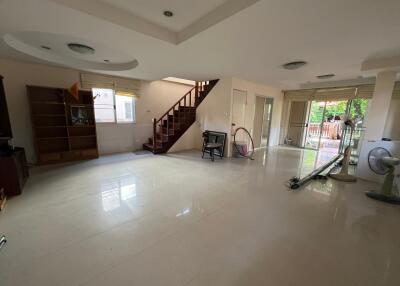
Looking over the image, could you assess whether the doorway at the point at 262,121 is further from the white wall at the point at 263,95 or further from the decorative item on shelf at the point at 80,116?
the decorative item on shelf at the point at 80,116

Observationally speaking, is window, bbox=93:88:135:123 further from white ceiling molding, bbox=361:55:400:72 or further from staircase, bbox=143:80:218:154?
white ceiling molding, bbox=361:55:400:72

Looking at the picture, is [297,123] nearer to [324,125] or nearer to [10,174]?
[324,125]

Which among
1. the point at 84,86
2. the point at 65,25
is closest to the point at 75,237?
the point at 65,25

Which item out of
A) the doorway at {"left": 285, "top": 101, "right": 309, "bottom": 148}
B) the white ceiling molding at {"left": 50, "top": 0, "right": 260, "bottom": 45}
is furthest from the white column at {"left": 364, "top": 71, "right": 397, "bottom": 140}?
the white ceiling molding at {"left": 50, "top": 0, "right": 260, "bottom": 45}

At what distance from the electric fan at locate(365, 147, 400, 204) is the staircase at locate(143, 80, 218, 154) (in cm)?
436

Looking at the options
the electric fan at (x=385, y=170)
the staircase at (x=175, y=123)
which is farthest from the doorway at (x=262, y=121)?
the electric fan at (x=385, y=170)

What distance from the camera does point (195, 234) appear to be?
6.39 ft

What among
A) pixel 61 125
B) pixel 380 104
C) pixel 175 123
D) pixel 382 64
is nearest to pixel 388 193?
pixel 380 104

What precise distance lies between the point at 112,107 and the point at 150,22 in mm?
3865

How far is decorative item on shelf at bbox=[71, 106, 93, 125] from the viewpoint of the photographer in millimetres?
4730

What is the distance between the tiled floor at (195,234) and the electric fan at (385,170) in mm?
217

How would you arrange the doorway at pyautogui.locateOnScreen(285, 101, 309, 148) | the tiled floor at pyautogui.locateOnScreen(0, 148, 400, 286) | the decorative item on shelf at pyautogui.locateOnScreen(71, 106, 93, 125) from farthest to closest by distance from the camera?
the doorway at pyautogui.locateOnScreen(285, 101, 309, 148) → the decorative item on shelf at pyautogui.locateOnScreen(71, 106, 93, 125) → the tiled floor at pyautogui.locateOnScreen(0, 148, 400, 286)

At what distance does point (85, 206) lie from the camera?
8.05ft

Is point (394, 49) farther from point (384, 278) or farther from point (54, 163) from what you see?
point (54, 163)
